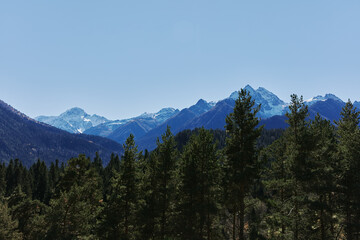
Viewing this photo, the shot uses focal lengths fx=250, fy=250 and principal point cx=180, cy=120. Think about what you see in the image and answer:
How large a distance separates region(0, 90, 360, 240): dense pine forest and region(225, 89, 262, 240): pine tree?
0.28 feet

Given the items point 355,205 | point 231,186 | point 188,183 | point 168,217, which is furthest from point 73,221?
point 355,205

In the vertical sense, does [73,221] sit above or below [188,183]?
below

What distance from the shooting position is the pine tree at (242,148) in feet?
68.5

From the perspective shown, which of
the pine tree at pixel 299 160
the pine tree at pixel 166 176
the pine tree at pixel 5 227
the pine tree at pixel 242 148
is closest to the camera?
the pine tree at pixel 299 160

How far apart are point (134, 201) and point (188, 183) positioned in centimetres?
580

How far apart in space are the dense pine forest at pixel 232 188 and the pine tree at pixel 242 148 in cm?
8

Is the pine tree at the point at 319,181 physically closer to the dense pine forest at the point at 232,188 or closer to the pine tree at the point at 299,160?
the dense pine forest at the point at 232,188

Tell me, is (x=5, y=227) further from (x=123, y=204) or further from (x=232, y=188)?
(x=232, y=188)

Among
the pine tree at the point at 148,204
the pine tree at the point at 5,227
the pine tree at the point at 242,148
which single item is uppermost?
the pine tree at the point at 242,148

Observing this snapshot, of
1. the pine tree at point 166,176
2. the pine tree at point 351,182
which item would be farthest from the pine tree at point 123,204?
the pine tree at point 351,182

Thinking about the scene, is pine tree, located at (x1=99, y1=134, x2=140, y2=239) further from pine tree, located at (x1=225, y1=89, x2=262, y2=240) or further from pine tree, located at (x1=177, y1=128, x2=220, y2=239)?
pine tree, located at (x1=225, y1=89, x2=262, y2=240)

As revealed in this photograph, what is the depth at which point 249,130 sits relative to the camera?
69.7 ft

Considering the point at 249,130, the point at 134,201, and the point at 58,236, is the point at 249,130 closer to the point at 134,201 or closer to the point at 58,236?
the point at 134,201

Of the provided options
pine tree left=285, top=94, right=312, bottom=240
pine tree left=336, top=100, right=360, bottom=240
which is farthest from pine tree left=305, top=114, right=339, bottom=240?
pine tree left=336, top=100, right=360, bottom=240
